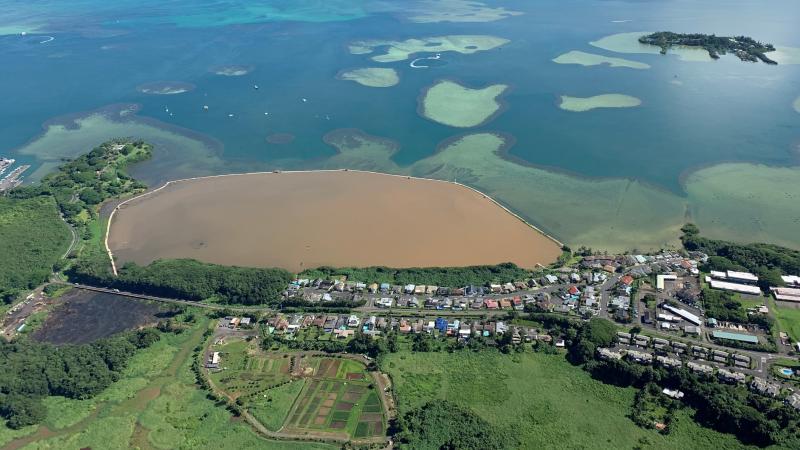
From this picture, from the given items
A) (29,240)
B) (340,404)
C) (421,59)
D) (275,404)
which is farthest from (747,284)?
(421,59)

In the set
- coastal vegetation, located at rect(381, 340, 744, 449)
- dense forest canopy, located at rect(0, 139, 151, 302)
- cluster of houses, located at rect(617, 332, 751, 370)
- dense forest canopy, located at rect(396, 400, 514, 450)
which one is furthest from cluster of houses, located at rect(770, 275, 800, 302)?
dense forest canopy, located at rect(0, 139, 151, 302)

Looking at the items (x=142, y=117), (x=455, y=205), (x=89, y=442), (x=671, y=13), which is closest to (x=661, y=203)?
(x=455, y=205)

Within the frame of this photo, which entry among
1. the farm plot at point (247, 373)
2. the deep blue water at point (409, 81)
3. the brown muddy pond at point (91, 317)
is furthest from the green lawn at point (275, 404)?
the deep blue water at point (409, 81)

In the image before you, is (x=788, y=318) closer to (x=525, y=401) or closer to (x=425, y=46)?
(x=525, y=401)

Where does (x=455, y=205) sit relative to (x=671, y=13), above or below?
below

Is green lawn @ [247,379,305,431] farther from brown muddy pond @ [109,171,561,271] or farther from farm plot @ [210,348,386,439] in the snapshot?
brown muddy pond @ [109,171,561,271]

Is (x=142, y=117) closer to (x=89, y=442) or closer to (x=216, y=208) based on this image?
(x=216, y=208)
